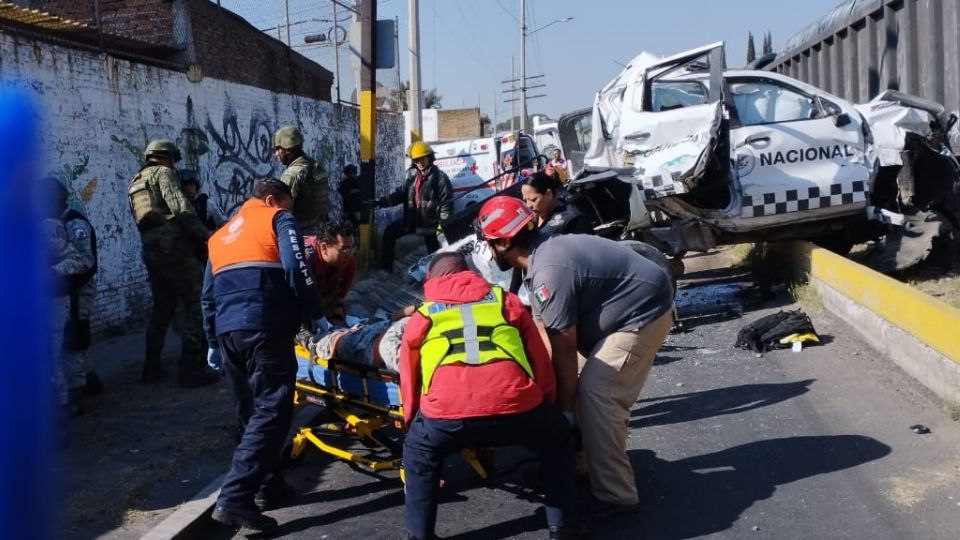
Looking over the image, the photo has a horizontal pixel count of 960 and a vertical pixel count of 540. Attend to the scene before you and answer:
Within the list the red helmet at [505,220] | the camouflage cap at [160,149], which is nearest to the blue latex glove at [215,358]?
the red helmet at [505,220]

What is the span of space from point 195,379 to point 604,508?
3.80 meters

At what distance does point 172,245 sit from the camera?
22.7 ft

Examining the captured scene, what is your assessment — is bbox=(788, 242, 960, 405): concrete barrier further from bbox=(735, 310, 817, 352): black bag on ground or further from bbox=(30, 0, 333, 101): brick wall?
bbox=(30, 0, 333, 101): brick wall

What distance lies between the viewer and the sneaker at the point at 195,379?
6980 millimetres

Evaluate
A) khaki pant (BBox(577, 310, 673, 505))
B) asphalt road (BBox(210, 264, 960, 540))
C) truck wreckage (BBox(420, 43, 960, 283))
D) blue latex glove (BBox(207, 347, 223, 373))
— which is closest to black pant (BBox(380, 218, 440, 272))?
truck wreckage (BBox(420, 43, 960, 283))

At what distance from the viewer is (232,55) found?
42.1 feet

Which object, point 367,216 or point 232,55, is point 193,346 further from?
point 232,55

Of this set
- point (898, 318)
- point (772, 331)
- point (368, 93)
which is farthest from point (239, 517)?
point (368, 93)

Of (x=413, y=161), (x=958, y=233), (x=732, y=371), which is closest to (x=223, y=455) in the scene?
(x=732, y=371)

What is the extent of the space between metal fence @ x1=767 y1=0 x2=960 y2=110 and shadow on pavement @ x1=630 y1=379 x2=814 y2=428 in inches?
191

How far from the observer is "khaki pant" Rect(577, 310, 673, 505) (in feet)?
14.2

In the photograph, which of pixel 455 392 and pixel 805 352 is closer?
pixel 455 392

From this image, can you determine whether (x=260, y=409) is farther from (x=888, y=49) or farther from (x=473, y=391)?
(x=888, y=49)

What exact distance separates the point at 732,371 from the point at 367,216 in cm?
640
